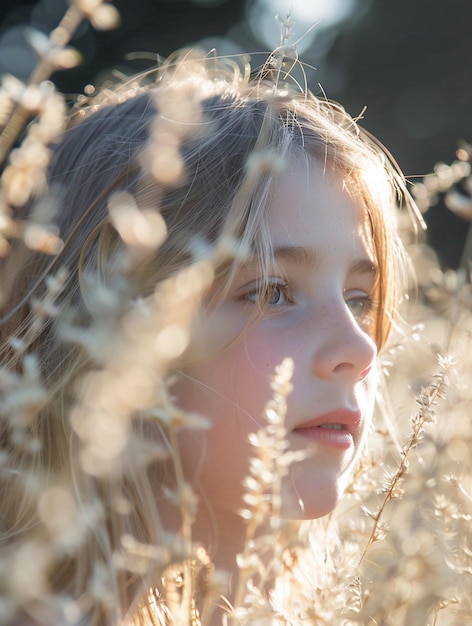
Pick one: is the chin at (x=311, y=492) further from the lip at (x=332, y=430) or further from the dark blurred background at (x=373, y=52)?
the dark blurred background at (x=373, y=52)

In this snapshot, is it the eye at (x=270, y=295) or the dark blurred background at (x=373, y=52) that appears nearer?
the eye at (x=270, y=295)

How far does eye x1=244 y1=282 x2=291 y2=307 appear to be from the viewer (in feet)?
4.13

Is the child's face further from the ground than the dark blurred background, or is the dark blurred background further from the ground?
the child's face

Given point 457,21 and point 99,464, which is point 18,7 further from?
point 99,464

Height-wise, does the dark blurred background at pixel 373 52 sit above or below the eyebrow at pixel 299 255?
below

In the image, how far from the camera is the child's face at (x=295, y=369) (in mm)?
1210

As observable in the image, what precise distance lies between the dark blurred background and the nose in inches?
163

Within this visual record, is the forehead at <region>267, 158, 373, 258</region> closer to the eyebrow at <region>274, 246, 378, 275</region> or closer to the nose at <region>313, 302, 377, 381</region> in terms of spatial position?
the eyebrow at <region>274, 246, 378, 275</region>

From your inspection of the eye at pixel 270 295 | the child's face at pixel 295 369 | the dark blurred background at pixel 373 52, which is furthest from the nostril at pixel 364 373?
the dark blurred background at pixel 373 52

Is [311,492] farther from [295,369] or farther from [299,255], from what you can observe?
[299,255]

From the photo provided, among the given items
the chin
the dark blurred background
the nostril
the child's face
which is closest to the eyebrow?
the child's face

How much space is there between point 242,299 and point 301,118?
1.41 ft

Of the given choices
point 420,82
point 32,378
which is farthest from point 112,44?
point 32,378

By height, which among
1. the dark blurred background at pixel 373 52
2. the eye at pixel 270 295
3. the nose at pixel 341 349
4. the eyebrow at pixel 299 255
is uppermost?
the eyebrow at pixel 299 255
